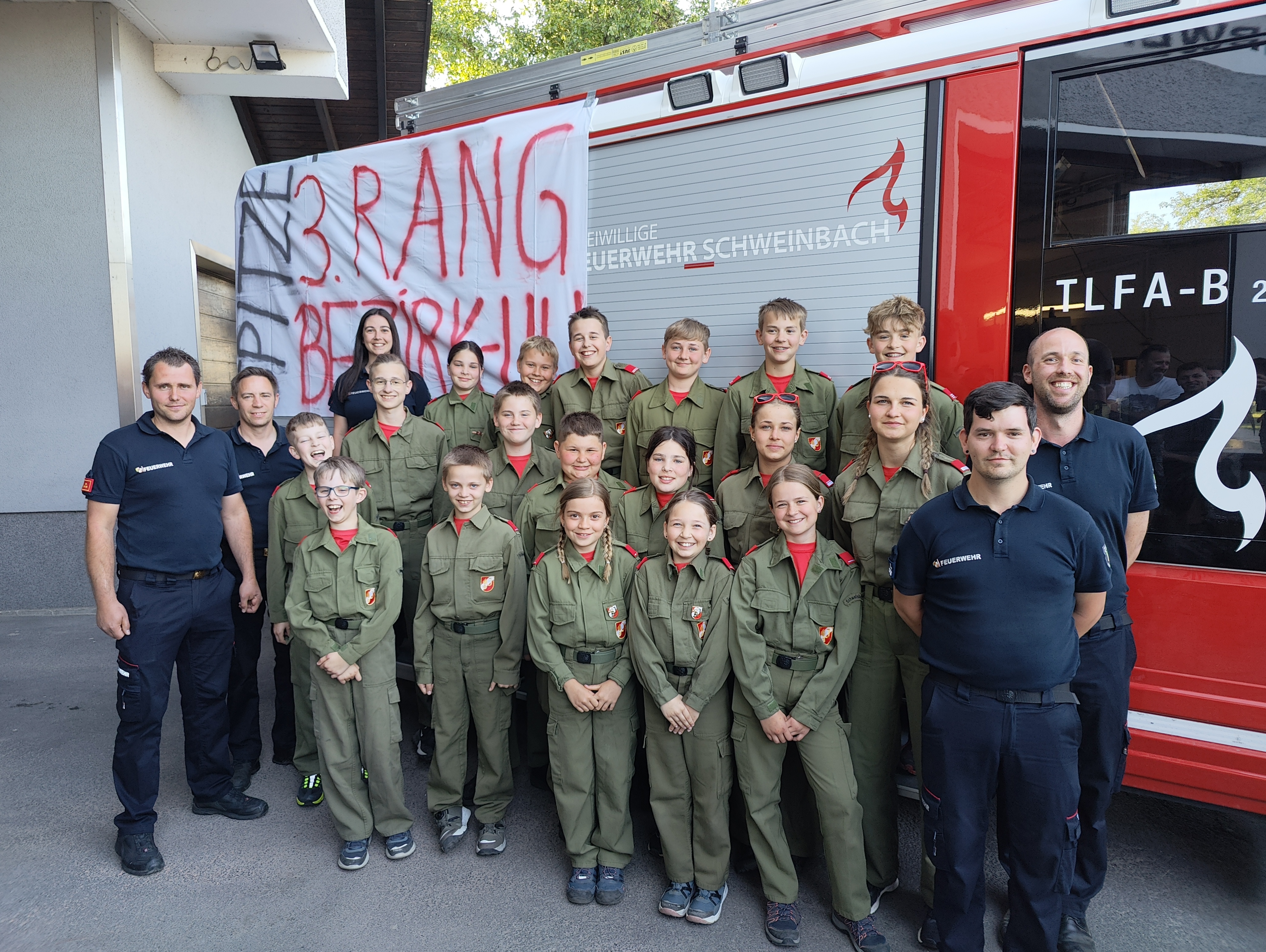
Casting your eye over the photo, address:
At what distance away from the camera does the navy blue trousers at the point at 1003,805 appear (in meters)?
2.25

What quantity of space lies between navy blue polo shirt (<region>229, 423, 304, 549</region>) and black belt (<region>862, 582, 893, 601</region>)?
2.75 metres

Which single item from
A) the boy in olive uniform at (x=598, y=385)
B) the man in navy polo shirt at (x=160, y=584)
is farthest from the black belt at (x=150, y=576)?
the boy in olive uniform at (x=598, y=385)

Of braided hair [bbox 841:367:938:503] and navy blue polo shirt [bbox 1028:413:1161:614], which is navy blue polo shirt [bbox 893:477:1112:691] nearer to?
navy blue polo shirt [bbox 1028:413:1161:614]

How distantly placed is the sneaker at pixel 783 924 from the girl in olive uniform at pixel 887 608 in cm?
30

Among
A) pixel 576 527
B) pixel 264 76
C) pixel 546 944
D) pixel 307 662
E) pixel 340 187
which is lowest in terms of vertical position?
pixel 546 944

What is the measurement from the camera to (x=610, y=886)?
287cm

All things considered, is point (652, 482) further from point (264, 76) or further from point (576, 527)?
point (264, 76)

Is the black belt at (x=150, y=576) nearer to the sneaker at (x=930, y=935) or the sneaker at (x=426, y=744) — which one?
the sneaker at (x=426, y=744)

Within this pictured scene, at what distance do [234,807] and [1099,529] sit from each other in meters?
3.54

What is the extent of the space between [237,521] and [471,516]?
3.79ft

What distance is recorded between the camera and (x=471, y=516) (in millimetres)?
3262

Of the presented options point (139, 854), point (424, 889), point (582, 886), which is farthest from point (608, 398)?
point (139, 854)

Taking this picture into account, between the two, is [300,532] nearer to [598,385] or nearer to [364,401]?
[364,401]

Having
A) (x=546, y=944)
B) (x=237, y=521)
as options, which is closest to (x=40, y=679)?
(x=237, y=521)
